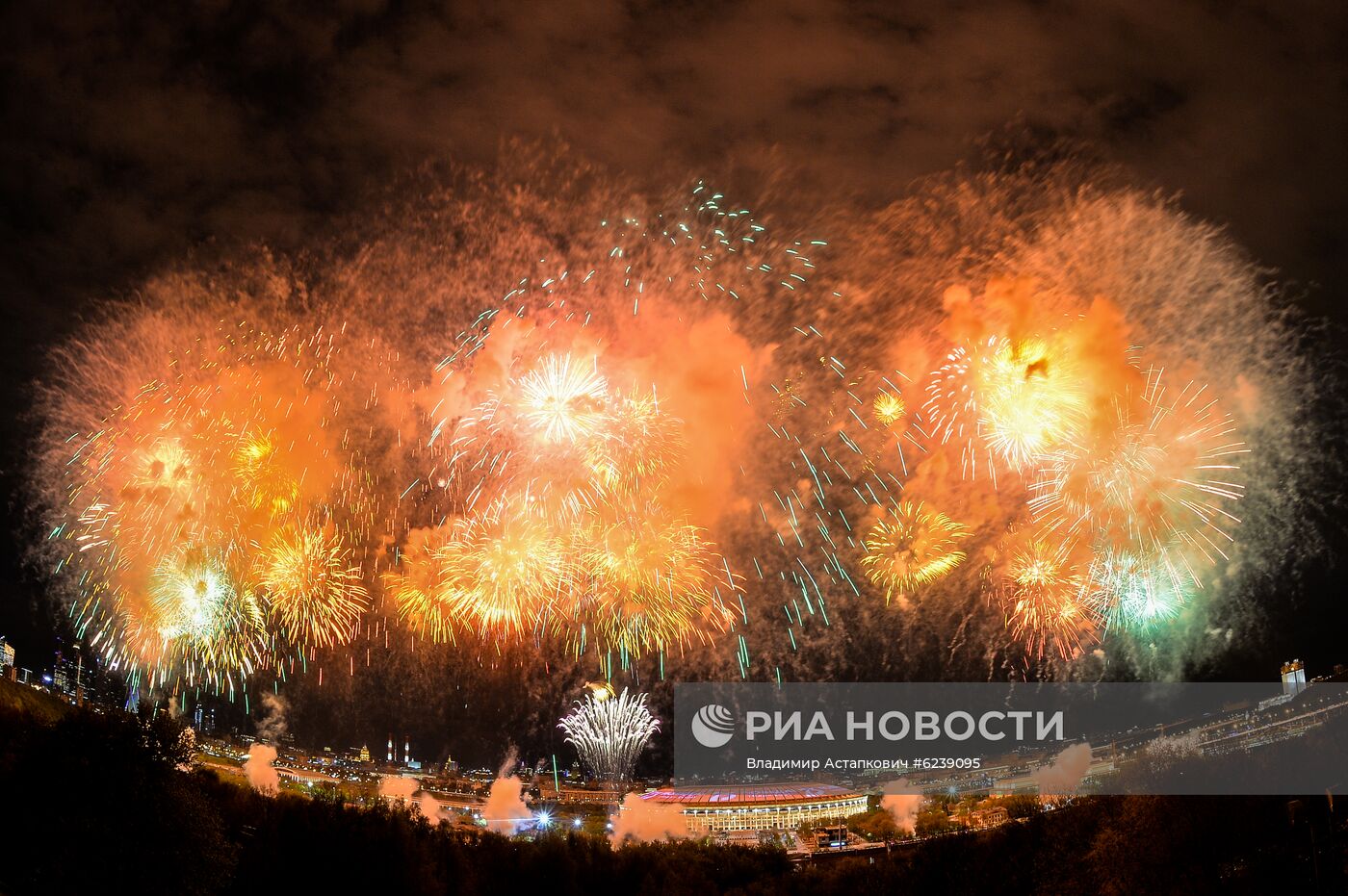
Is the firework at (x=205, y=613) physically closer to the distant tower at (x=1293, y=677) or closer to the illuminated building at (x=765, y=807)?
the illuminated building at (x=765, y=807)

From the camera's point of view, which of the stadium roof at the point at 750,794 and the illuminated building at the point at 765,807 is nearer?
the illuminated building at the point at 765,807

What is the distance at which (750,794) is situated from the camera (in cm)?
6238

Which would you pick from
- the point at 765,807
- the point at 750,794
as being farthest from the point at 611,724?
the point at 750,794

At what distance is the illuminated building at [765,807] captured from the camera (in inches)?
2212

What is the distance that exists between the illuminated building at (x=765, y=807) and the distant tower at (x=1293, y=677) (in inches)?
923

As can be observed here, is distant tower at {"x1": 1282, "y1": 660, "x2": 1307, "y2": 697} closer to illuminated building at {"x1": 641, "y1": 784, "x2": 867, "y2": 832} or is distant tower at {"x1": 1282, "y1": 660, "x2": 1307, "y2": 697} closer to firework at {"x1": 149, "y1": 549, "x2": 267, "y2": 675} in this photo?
illuminated building at {"x1": 641, "y1": 784, "x2": 867, "y2": 832}

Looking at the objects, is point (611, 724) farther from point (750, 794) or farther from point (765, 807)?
point (750, 794)

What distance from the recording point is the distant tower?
4528 cm

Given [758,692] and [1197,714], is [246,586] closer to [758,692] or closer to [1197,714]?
[758,692]

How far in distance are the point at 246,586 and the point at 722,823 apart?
4043cm

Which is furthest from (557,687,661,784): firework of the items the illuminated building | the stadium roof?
the stadium roof

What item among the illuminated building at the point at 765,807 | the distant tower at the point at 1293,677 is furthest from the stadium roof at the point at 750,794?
the distant tower at the point at 1293,677

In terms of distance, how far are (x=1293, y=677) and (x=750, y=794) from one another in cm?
3144

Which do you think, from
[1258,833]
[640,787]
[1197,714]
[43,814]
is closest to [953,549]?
[1258,833]
